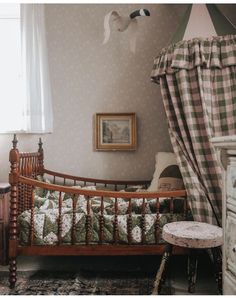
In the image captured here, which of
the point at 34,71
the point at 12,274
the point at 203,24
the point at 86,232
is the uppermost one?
the point at 203,24

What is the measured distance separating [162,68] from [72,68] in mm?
1283

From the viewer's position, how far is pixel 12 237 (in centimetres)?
222

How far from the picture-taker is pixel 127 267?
8.45ft

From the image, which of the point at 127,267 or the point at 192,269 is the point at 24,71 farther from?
the point at 192,269

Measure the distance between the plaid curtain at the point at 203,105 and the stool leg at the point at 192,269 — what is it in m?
0.28

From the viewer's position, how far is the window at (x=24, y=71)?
3180 mm

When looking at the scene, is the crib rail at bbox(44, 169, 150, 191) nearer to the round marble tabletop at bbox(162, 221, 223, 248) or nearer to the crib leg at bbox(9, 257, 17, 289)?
the crib leg at bbox(9, 257, 17, 289)

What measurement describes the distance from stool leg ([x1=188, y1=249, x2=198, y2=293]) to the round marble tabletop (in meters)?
0.22

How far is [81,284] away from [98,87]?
1950 millimetres

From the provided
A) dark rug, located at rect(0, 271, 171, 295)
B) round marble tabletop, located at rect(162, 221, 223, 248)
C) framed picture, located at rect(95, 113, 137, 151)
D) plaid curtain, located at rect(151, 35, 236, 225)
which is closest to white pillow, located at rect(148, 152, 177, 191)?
framed picture, located at rect(95, 113, 137, 151)

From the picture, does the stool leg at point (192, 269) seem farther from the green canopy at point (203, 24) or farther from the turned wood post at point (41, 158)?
the turned wood post at point (41, 158)

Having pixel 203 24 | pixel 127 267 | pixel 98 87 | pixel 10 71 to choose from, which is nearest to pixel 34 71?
pixel 10 71

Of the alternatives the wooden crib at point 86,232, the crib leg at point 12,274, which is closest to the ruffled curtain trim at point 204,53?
the wooden crib at point 86,232

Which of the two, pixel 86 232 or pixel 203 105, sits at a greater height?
pixel 203 105
